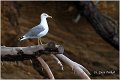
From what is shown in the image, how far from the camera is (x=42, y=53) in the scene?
4531 millimetres

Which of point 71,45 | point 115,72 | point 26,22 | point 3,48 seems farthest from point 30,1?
point 3,48

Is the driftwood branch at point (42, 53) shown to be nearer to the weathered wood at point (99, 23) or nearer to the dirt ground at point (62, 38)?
the dirt ground at point (62, 38)

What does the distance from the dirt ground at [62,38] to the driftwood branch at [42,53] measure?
3.66m

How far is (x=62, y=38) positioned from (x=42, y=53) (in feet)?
21.2

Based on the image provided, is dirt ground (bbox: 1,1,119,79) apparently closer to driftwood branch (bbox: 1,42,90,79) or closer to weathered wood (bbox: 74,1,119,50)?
weathered wood (bbox: 74,1,119,50)

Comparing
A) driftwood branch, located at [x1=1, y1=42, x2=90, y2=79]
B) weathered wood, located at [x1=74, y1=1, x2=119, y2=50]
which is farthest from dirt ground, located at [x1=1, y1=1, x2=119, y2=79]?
driftwood branch, located at [x1=1, y1=42, x2=90, y2=79]

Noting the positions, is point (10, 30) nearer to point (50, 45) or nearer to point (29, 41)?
point (29, 41)

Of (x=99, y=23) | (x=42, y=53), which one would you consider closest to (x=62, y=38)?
(x=99, y=23)

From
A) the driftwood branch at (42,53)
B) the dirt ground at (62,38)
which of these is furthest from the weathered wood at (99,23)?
the driftwood branch at (42,53)

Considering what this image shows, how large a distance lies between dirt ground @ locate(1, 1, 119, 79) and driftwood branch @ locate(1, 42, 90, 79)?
3657 millimetres

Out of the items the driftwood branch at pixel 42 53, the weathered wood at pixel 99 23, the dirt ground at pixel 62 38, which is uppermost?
the driftwood branch at pixel 42 53

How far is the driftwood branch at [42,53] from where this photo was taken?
444 centimetres

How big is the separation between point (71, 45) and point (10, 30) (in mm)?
1871

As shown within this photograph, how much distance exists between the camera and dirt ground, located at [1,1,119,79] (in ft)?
30.7
